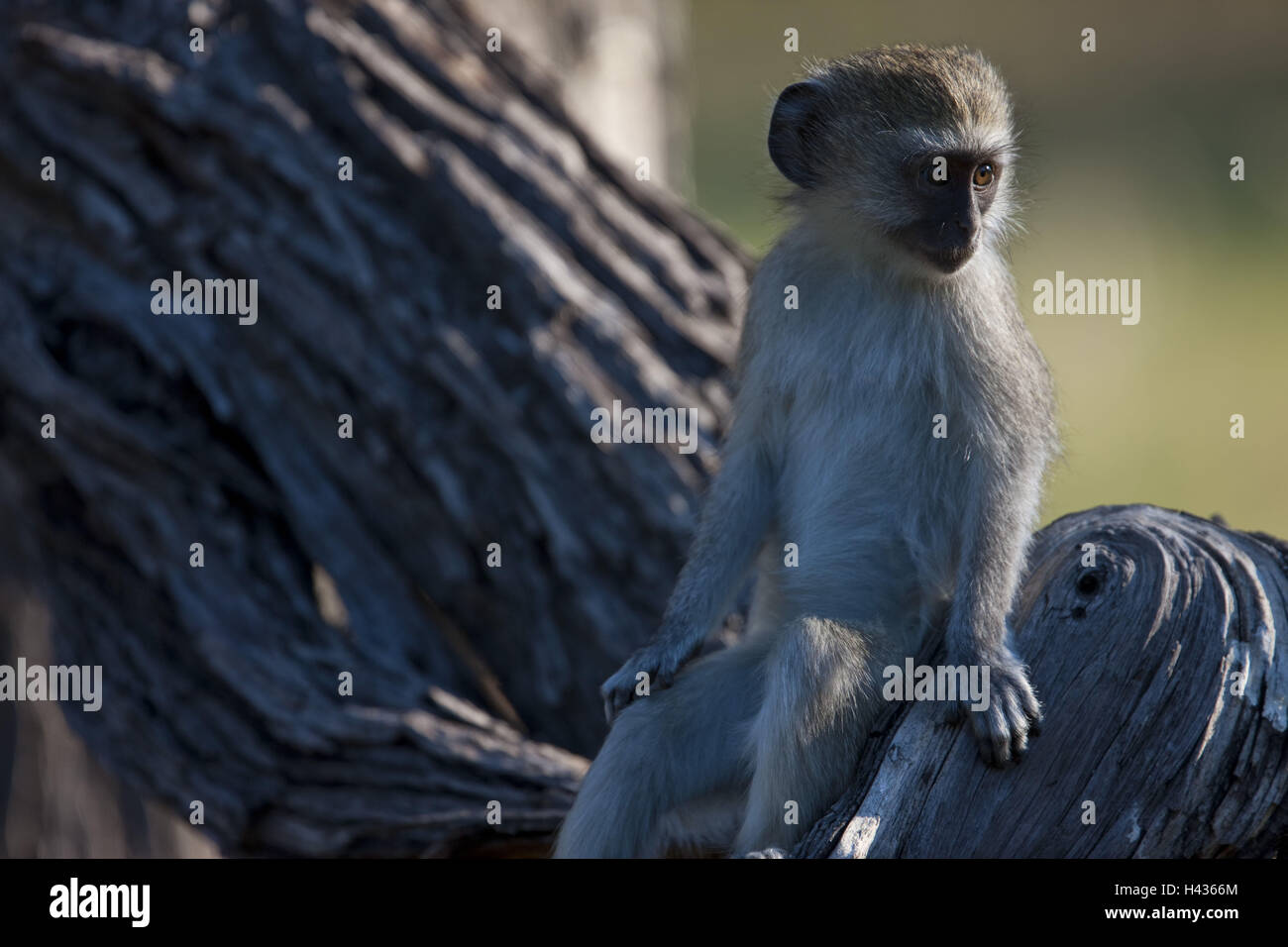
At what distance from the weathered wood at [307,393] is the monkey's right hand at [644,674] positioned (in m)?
1.08

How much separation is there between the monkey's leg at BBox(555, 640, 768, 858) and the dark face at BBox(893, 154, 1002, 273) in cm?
131

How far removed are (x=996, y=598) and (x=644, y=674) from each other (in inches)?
42.4

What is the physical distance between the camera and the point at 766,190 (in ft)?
15.6

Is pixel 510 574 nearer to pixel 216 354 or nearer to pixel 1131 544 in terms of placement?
pixel 216 354

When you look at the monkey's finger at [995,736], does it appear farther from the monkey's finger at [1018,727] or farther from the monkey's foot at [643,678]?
the monkey's foot at [643,678]

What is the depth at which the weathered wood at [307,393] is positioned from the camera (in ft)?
17.7

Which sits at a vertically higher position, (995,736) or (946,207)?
(946,207)

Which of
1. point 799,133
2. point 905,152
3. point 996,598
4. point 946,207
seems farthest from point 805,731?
point 799,133

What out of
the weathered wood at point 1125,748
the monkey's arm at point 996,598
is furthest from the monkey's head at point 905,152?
Answer: the weathered wood at point 1125,748

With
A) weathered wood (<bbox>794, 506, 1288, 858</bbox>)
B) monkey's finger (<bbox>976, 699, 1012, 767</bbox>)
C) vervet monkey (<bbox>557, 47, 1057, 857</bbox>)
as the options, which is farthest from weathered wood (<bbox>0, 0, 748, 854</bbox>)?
monkey's finger (<bbox>976, 699, 1012, 767</bbox>)

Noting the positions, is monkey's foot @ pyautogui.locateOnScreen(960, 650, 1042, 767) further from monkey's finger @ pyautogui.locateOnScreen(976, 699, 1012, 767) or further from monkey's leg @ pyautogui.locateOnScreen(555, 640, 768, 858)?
monkey's leg @ pyautogui.locateOnScreen(555, 640, 768, 858)

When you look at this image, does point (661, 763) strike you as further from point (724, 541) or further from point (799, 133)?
point (799, 133)

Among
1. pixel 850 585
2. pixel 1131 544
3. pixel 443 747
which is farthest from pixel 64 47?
pixel 1131 544

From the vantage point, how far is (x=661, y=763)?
4039 millimetres
